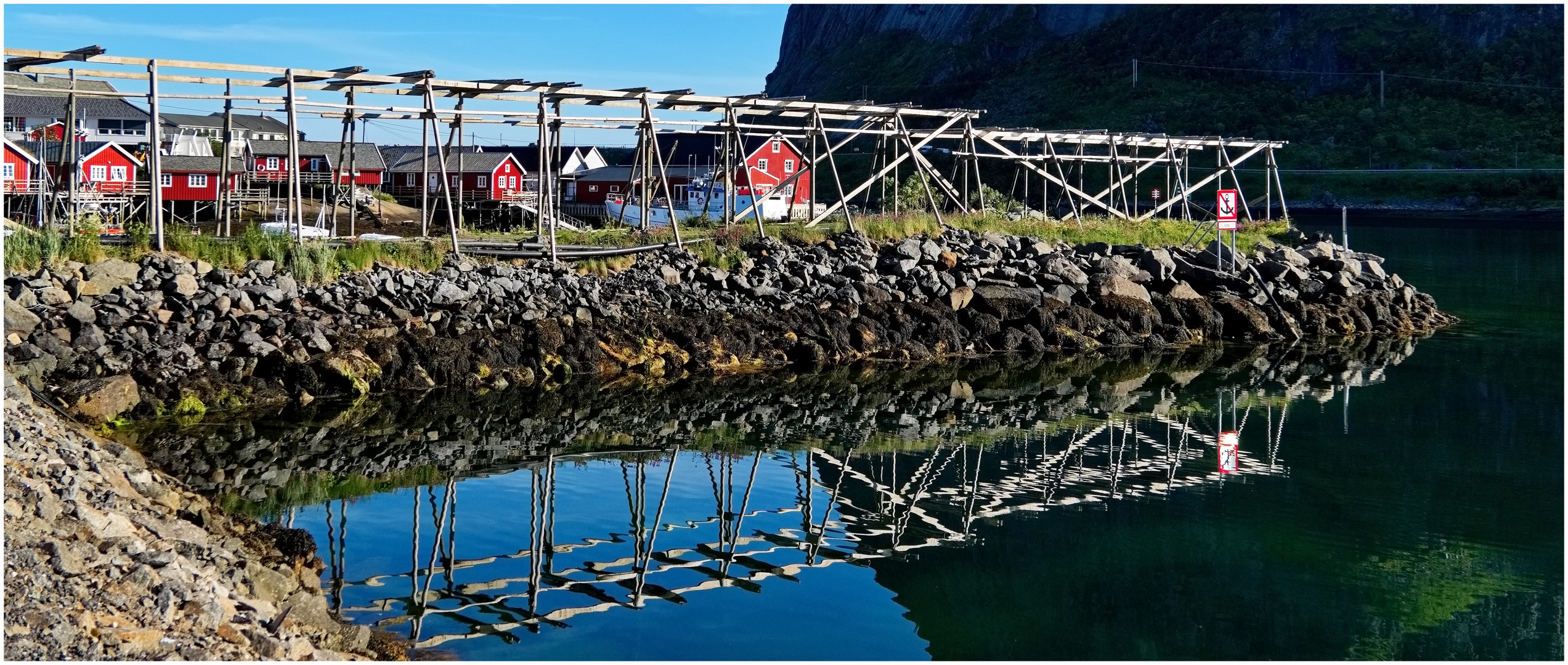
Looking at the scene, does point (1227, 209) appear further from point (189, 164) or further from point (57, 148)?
point (57, 148)

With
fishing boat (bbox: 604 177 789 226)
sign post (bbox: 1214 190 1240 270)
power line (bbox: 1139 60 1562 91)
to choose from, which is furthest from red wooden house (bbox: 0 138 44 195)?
power line (bbox: 1139 60 1562 91)

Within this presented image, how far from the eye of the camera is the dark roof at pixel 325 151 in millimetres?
54094

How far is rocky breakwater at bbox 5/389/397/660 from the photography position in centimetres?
950

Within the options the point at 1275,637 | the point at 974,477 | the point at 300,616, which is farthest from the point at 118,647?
the point at 974,477

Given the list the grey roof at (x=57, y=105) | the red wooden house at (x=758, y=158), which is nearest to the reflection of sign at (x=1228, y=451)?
the red wooden house at (x=758, y=158)

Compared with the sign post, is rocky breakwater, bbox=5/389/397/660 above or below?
below

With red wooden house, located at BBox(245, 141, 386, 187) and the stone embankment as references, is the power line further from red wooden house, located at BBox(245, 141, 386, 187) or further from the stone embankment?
the stone embankment

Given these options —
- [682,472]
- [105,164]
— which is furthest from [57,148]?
[682,472]

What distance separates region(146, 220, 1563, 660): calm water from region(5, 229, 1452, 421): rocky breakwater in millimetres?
1266

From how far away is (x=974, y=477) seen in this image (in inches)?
750

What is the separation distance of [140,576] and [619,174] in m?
54.6

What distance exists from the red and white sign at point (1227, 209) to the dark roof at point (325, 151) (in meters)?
32.3

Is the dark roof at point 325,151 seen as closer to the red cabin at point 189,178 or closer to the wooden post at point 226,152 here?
the red cabin at point 189,178

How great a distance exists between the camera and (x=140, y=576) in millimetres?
10422
